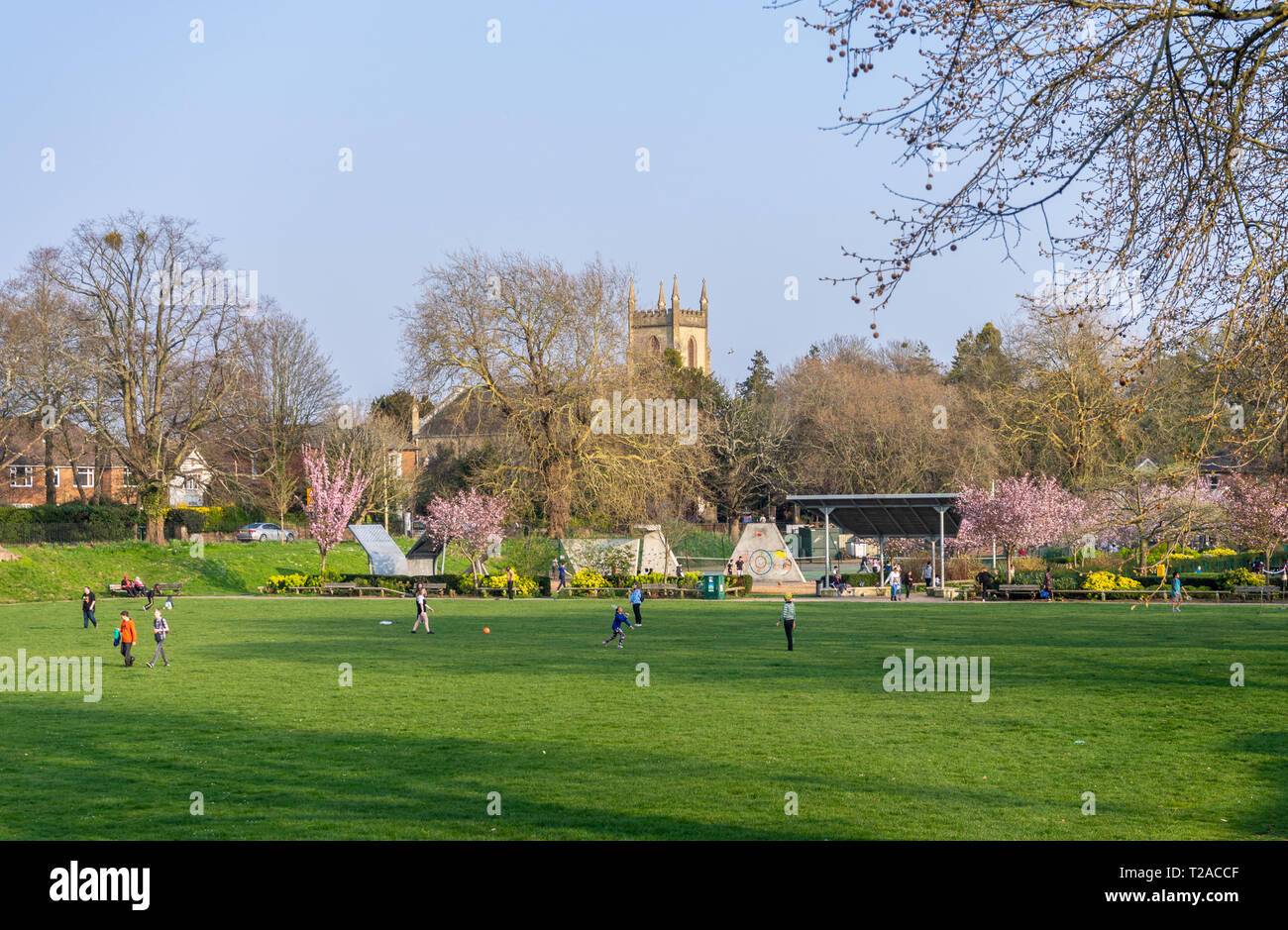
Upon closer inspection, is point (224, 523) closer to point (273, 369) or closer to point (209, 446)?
point (209, 446)

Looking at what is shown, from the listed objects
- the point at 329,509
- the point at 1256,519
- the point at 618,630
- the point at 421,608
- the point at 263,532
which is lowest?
the point at 618,630

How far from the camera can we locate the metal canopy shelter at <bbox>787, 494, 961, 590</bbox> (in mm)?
48375

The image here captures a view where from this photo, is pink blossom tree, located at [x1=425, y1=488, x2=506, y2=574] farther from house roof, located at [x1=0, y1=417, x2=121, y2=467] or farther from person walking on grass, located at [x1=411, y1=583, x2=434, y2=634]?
house roof, located at [x1=0, y1=417, x2=121, y2=467]

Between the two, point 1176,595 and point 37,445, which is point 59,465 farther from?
point 1176,595

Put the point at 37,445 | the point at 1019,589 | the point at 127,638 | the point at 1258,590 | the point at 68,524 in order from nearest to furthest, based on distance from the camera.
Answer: the point at 127,638 → the point at 1258,590 → the point at 1019,589 → the point at 68,524 → the point at 37,445

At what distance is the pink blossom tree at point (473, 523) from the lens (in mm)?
50406

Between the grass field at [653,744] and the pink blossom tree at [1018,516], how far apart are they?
74.9 feet

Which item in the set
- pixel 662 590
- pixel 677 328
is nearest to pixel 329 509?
pixel 662 590

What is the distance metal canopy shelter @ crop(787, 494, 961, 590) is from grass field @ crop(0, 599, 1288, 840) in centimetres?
2057

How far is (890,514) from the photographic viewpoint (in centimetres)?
5125

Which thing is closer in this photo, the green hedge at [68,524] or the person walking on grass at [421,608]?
the person walking on grass at [421,608]

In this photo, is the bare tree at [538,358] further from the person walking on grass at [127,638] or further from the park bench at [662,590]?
the person walking on grass at [127,638]
